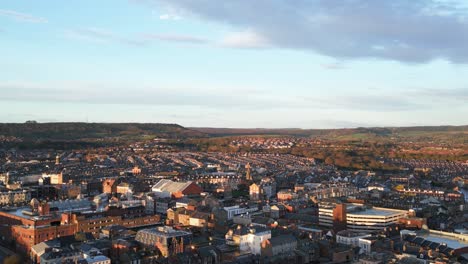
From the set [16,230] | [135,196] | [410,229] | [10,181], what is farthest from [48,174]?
[410,229]

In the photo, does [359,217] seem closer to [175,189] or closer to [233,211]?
[233,211]

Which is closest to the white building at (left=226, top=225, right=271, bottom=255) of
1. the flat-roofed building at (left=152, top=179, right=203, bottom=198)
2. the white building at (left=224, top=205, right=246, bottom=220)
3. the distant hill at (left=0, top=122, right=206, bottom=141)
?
the white building at (left=224, top=205, right=246, bottom=220)

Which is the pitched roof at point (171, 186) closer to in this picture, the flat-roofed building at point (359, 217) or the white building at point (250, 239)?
the flat-roofed building at point (359, 217)

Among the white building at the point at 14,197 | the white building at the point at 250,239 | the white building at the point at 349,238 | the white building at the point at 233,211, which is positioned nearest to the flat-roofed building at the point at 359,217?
the white building at the point at 349,238

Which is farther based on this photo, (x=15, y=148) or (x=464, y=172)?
(x=15, y=148)

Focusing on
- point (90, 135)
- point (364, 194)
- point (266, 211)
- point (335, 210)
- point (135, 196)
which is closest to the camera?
point (335, 210)

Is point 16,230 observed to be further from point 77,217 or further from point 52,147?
point 52,147

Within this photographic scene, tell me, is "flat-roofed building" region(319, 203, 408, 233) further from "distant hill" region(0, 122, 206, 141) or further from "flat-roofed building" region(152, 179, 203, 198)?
"distant hill" region(0, 122, 206, 141)

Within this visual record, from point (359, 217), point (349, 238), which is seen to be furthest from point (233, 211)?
point (349, 238)
